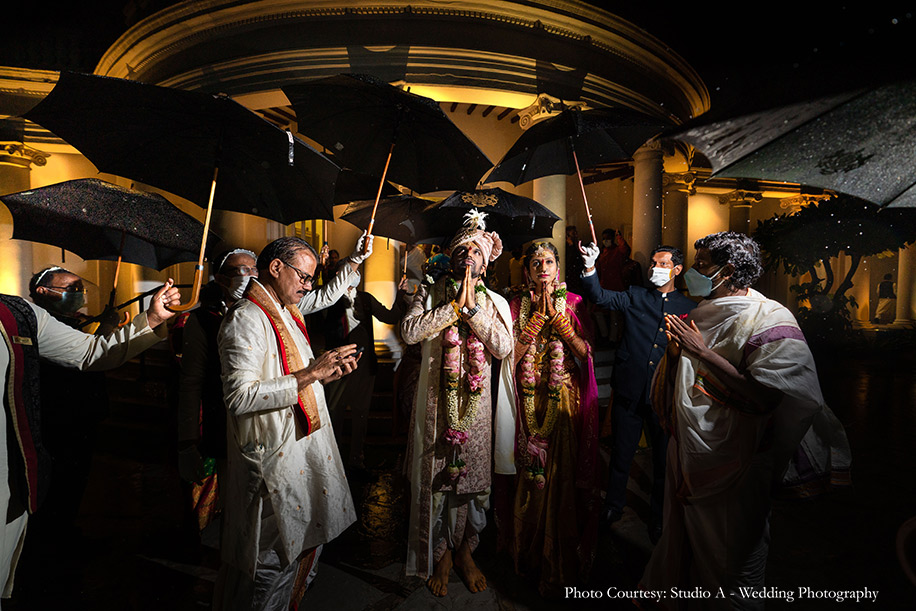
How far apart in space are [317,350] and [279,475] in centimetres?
273

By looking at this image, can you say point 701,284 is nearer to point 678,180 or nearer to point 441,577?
point 441,577

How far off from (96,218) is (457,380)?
8.65 feet

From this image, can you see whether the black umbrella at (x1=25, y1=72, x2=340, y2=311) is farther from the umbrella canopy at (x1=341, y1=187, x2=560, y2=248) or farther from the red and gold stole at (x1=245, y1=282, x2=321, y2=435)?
the umbrella canopy at (x1=341, y1=187, x2=560, y2=248)

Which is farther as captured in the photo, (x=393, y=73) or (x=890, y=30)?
(x=393, y=73)

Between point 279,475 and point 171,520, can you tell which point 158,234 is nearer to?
point 279,475

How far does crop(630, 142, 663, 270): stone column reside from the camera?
9273mm

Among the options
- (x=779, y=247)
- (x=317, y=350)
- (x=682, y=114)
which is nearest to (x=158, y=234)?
(x=317, y=350)

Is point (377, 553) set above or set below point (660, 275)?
below

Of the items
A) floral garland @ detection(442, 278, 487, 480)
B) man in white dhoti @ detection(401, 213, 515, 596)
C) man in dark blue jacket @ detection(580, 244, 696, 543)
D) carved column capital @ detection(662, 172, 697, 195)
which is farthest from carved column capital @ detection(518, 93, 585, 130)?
carved column capital @ detection(662, 172, 697, 195)

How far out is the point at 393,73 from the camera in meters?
6.93

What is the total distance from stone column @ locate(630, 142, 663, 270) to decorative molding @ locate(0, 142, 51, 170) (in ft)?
47.5

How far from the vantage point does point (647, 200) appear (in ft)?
30.7

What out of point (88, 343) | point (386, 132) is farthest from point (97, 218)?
point (386, 132)

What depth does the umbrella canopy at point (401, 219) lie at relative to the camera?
4.98 m
